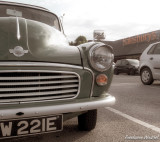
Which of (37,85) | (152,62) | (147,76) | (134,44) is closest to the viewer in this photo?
(37,85)

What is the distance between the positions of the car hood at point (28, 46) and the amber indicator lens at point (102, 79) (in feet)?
0.85

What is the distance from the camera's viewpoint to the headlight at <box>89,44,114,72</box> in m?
2.31

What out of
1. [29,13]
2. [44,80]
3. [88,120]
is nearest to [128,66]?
[29,13]

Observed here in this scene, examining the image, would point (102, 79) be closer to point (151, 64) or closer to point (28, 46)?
point (28, 46)

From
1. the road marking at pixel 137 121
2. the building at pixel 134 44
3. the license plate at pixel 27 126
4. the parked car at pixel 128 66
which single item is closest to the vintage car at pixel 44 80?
the license plate at pixel 27 126

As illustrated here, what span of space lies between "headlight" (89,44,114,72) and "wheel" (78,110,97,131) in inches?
21.5

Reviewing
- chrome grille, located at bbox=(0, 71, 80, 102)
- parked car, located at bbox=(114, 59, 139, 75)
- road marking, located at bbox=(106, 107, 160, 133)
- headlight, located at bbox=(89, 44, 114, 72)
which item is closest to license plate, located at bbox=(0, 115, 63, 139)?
chrome grille, located at bbox=(0, 71, 80, 102)

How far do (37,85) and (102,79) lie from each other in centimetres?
70

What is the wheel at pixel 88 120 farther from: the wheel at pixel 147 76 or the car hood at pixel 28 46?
the wheel at pixel 147 76

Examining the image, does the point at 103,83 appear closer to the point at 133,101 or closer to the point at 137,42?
the point at 133,101

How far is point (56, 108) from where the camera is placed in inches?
76.2

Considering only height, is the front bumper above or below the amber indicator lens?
below

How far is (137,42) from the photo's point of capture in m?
27.8

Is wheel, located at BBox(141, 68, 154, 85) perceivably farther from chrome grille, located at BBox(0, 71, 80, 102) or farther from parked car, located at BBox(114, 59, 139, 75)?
parked car, located at BBox(114, 59, 139, 75)
